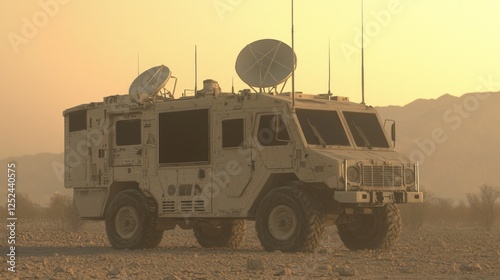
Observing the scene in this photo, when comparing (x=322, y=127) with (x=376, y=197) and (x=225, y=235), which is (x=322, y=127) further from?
(x=225, y=235)

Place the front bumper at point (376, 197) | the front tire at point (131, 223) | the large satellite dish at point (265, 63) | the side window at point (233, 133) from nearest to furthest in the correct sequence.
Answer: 1. the front bumper at point (376, 197)
2. the side window at point (233, 133)
3. the large satellite dish at point (265, 63)
4. the front tire at point (131, 223)

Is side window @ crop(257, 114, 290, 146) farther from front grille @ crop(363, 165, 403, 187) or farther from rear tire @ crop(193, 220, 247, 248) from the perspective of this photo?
rear tire @ crop(193, 220, 247, 248)

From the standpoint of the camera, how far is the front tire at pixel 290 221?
63.7ft

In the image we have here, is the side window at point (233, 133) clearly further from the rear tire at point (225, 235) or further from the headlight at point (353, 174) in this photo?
the rear tire at point (225, 235)

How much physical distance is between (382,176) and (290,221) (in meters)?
1.90

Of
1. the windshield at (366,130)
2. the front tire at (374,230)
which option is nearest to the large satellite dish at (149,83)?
the windshield at (366,130)

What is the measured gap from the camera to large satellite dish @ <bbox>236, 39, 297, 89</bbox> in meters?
22.0

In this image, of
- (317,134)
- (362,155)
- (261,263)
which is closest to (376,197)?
(362,155)

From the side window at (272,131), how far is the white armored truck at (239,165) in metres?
0.02

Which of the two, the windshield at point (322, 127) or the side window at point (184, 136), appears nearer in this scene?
the windshield at point (322, 127)

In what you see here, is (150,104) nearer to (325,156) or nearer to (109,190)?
(109,190)

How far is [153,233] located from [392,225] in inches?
191

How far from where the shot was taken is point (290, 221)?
19.9 meters

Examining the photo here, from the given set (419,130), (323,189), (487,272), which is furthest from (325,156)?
(419,130)
